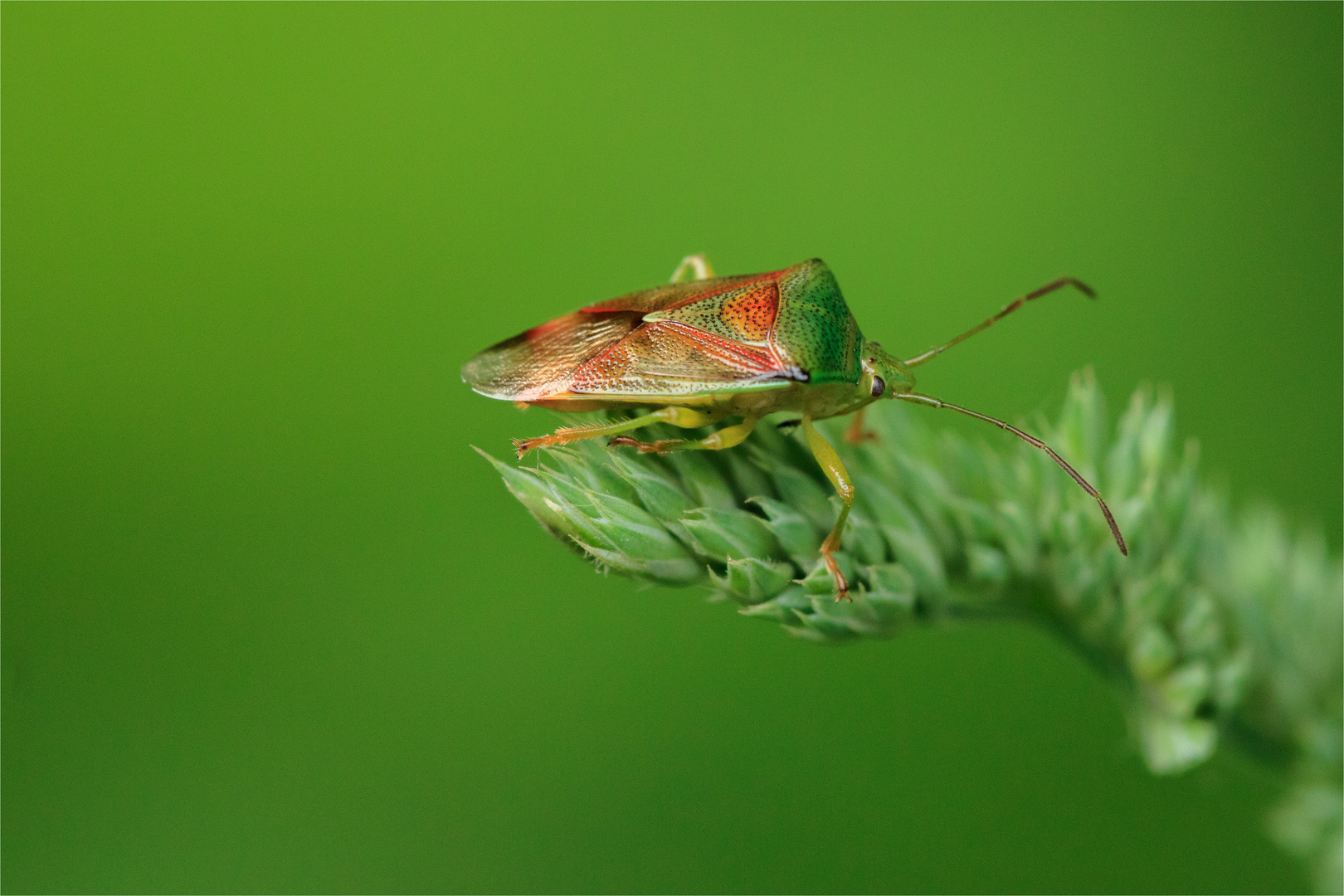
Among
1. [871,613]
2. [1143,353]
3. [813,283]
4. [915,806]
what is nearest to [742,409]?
[813,283]

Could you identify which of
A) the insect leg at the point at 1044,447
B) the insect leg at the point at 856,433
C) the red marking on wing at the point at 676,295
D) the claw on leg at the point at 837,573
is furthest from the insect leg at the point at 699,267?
the claw on leg at the point at 837,573

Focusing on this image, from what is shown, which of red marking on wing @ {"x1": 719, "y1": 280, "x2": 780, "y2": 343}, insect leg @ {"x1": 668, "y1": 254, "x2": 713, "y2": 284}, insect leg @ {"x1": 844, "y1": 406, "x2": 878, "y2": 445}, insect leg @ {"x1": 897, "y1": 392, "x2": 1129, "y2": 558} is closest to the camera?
insect leg @ {"x1": 897, "y1": 392, "x2": 1129, "y2": 558}

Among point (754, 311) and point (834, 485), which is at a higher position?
point (754, 311)

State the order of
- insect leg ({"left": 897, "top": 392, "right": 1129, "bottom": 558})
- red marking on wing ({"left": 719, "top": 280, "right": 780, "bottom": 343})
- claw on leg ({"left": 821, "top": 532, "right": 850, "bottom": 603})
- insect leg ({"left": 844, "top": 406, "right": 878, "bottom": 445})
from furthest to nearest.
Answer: insect leg ({"left": 844, "top": 406, "right": 878, "bottom": 445}) → red marking on wing ({"left": 719, "top": 280, "right": 780, "bottom": 343}) → insect leg ({"left": 897, "top": 392, "right": 1129, "bottom": 558}) → claw on leg ({"left": 821, "top": 532, "right": 850, "bottom": 603})

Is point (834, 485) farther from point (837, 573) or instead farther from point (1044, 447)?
point (1044, 447)

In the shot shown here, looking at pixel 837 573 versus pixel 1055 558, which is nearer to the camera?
pixel 837 573

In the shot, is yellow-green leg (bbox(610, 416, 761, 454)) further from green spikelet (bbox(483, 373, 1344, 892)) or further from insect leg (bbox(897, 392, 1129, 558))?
insect leg (bbox(897, 392, 1129, 558))

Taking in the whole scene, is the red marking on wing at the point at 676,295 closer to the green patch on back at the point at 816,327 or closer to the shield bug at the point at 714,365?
the shield bug at the point at 714,365

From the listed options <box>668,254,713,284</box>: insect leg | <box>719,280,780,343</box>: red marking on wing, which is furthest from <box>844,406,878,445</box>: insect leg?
<box>668,254,713,284</box>: insect leg

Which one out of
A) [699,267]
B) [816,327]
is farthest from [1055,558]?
[699,267]
